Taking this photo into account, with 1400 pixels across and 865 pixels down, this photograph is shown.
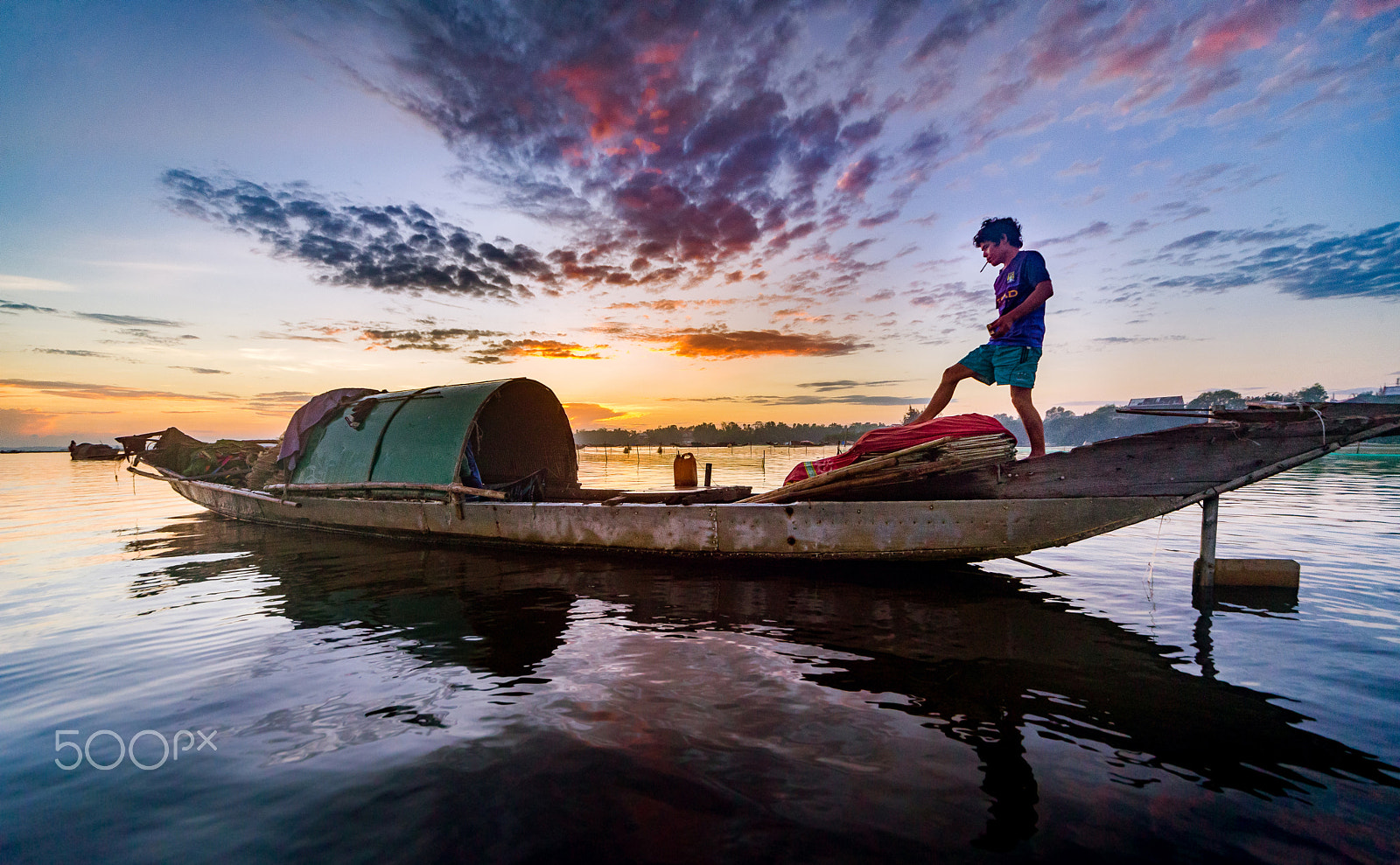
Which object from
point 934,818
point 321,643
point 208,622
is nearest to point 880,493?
point 934,818

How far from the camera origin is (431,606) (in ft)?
21.1

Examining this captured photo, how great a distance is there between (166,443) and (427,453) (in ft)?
46.7

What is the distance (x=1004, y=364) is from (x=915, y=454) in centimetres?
142

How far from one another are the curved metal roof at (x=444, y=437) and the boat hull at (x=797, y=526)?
1038 millimetres

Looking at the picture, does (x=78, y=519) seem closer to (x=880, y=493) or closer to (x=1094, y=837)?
(x=880, y=493)

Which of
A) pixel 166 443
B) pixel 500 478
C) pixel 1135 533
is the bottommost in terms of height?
pixel 1135 533

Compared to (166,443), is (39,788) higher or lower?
lower

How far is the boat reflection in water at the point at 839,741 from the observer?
8.38 ft

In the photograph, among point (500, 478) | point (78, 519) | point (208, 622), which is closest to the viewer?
point (208, 622)

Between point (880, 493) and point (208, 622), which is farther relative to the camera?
point (880, 493)

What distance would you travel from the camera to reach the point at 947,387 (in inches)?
251

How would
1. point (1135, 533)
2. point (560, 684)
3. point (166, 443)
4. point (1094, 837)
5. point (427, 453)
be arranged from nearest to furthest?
1. point (1094, 837)
2. point (560, 684)
3. point (427, 453)
4. point (1135, 533)
5. point (166, 443)

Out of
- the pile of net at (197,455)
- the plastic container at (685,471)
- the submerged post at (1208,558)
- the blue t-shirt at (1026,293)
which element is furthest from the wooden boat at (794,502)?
the pile of net at (197,455)

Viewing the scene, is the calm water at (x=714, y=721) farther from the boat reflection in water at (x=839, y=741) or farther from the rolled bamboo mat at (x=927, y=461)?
the rolled bamboo mat at (x=927, y=461)
